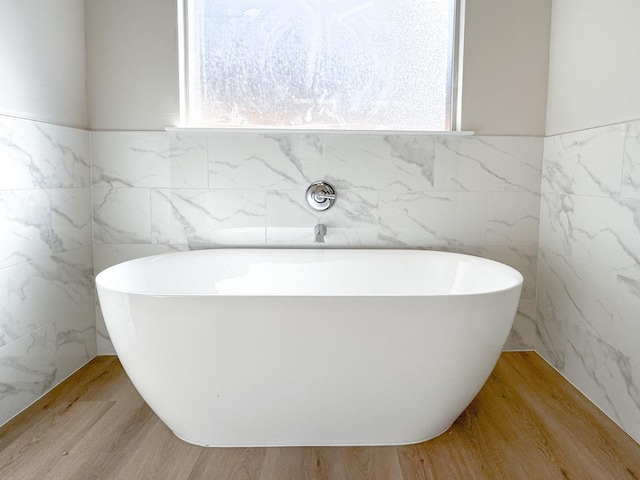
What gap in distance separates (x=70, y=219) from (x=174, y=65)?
92 cm

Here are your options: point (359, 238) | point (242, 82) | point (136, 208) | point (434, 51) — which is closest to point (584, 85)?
point (434, 51)

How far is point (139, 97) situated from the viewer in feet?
9.14

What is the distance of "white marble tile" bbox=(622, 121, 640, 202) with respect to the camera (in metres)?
2.02

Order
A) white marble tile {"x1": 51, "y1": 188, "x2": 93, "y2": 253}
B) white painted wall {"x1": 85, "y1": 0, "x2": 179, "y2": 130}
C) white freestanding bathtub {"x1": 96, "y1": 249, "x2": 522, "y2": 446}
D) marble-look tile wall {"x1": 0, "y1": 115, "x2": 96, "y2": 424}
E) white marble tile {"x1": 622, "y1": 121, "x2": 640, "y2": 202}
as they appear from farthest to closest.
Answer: white painted wall {"x1": 85, "y1": 0, "x2": 179, "y2": 130}, white marble tile {"x1": 51, "y1": 188, "x2": 93, "y2": 253}, marble-look tile wall {"x1": 0, "y1": 115, "x2": 96, "y2": 424}, white marble tile {"x1": 622, "y1": 121, "x2": 640, "y2": 202}, white freestanding bathtub {"x1": 96, "y1": 249, "x2": 522, "y2": 446}

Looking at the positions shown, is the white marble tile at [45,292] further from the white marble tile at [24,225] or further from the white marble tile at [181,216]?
the white marble tile at [181,216]

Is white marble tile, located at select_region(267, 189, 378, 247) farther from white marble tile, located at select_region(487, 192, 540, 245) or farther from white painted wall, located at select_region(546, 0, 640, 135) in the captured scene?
white painted wall, located at select_region(546, 0, 640, 135)

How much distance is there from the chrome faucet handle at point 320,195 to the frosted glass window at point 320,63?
37 cm

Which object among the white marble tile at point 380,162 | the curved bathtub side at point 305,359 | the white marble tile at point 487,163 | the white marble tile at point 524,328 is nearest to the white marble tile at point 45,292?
the curved bathtub side at point 305,359

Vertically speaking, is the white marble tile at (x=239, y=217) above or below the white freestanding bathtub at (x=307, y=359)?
above

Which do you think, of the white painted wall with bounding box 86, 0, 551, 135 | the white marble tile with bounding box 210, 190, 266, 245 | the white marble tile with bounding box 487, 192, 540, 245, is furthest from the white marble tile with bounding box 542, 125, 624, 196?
the white marble tile with bounding box 210, 190, 266, 245

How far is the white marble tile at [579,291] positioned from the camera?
2.24 meters

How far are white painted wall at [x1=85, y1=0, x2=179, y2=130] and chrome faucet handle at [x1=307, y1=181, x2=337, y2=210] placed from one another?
30.8 inches

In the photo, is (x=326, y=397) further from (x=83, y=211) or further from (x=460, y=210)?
(x=83, y=211)

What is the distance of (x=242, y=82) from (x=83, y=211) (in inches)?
41.5
